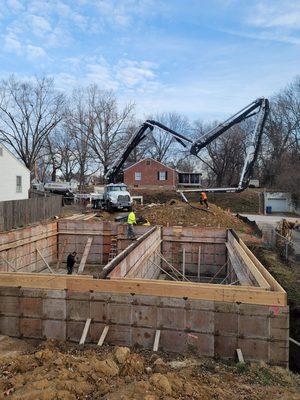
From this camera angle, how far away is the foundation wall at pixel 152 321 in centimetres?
891

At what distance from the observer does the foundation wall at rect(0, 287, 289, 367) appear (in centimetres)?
891

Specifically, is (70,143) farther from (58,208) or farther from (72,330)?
(72,330)

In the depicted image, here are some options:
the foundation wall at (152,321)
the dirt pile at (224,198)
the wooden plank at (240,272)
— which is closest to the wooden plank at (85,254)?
the wooden plank at (240,272)

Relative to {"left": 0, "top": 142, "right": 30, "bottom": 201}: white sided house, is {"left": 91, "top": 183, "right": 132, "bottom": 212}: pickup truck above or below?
below

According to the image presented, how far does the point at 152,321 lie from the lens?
9414mm

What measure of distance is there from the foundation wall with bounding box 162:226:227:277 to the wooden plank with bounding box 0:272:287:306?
38.7 feet

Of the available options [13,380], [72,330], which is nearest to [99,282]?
[72,330]

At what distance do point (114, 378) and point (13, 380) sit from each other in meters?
1.80

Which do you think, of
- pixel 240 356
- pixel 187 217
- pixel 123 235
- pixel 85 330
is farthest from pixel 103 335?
pixel 187 217

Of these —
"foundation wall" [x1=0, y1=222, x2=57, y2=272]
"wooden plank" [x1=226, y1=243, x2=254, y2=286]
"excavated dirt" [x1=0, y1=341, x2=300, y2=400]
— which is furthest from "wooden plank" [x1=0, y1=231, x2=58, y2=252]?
"wooden plank" [x1=226, y1=243, x2=254, y2=286]

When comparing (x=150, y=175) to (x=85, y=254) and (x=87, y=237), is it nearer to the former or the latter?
(x=87, y=237)

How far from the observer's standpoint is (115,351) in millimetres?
8344

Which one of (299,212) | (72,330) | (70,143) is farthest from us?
(70,143)

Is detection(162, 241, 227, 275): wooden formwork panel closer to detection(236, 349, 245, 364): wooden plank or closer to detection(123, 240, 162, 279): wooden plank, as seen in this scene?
detection(123, 240, 162, 279): wooden plank
